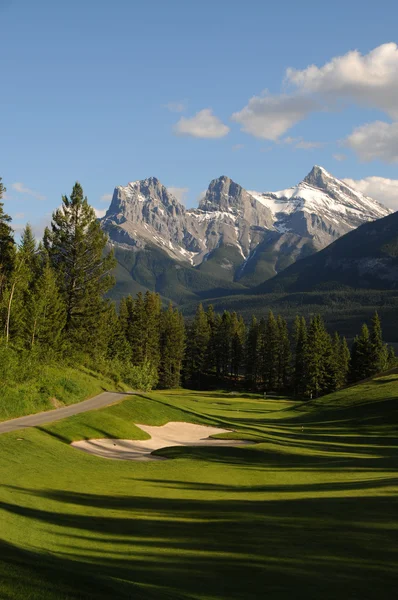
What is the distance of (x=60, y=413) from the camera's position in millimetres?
36656

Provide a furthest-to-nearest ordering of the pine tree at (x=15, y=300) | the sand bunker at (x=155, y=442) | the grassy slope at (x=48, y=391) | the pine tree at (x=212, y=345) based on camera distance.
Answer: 1. the pine tree at (x=212, y=345)
2. the pine tree at (x=15, y=300)
3. the grassy slope at (x=48, y=391)
4. the sand bunker at (x=155, y=442)

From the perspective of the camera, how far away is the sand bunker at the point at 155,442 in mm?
30984

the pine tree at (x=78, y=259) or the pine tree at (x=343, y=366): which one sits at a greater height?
the pine tree at (x=78, y=259)

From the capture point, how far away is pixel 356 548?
11.9 meters

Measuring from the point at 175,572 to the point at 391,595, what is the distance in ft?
13.3

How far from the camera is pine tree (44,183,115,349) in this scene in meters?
56.8

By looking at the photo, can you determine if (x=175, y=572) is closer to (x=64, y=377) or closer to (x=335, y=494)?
(x=335, y=494)

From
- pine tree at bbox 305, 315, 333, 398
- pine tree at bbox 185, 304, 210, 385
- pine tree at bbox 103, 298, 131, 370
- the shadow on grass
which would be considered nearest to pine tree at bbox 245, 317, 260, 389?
pine tree at bbox 185, 304, 210, 385

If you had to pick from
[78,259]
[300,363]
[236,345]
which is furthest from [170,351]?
[78,259]

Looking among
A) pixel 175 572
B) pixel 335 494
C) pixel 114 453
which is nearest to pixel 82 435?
pixel 114 453

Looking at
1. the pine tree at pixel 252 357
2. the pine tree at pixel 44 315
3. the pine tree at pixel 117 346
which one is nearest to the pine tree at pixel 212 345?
the pine tree at pixel 252 357

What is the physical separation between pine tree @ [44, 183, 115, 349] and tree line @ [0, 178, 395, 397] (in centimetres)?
10

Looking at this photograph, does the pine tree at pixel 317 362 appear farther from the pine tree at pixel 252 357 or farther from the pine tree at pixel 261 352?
the pine tree at pixel 252 357

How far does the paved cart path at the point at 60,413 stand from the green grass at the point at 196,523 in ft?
5.04
